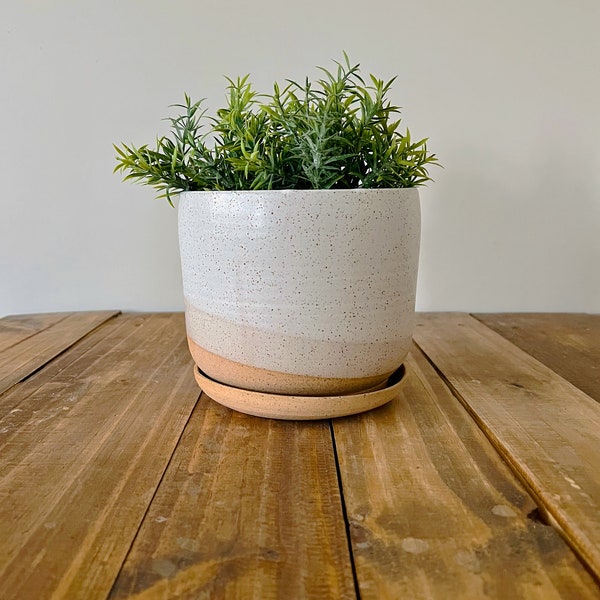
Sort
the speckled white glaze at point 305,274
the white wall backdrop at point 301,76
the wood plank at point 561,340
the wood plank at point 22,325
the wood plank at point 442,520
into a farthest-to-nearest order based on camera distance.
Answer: the white wall backdrop at point 301,76
the wood plank at point 22,325
the wood plank at point 561,340
the speckled white glaze at point 305,274
the wood plank at point 442,520

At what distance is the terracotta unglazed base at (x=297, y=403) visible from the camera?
515mm

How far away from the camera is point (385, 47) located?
3.28ft

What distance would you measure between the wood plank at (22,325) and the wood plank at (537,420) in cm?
55

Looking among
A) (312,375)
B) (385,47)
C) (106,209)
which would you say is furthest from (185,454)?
(385,47)

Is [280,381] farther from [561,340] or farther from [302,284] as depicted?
[561,340]

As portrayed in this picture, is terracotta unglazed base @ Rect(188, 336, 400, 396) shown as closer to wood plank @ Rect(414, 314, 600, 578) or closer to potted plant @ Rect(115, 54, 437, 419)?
potted plant @ Rect(115, 54, 437, 419)

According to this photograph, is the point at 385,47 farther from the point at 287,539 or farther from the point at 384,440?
the point at 287,539

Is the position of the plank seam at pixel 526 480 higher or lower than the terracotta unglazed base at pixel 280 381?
lower

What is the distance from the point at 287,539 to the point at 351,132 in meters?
0.32

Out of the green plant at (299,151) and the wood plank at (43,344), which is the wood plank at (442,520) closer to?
the green plant at (299,151)

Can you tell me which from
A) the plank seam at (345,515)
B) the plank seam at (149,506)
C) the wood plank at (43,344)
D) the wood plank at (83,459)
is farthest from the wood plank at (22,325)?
the plank seam at (345,515)

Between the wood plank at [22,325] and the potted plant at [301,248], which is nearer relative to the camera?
the potted plant at [301,248]

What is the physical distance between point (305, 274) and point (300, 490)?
168 mm

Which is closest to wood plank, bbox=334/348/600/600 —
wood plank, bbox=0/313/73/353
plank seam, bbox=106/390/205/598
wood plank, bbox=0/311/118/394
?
plank seam, bbox=106/390/205/598
